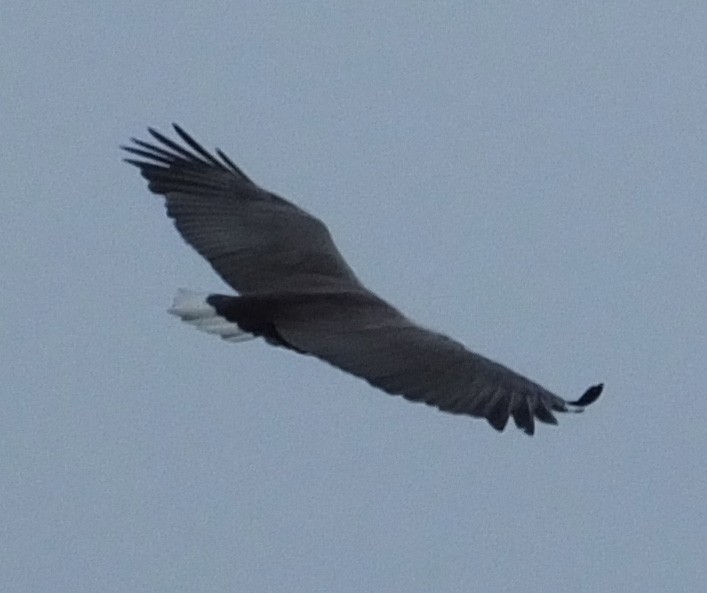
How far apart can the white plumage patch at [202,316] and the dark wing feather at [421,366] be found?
332 mm

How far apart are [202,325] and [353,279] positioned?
1538mm

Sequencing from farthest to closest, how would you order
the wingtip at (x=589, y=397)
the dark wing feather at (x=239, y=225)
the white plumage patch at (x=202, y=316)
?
the dark wing feather at (x=239, y=225), the white plumage patch at (x=202, y=316), the wingtip at (x=589, y=397)

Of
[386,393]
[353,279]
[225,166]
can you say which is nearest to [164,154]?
[225,166]

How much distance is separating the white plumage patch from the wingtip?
8.97ft

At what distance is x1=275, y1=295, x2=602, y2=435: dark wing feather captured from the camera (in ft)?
48.6

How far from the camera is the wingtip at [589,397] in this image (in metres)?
14.4

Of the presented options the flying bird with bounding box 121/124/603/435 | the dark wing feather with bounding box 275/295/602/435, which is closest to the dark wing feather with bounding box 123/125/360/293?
the flying bird with bounding box 121/124/603/435

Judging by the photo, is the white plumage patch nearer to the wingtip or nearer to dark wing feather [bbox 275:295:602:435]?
dark wing feather [bbox 275:295:602:435]

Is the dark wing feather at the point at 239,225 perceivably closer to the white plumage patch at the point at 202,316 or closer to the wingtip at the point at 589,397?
the white plumage patch at the point at 202,316

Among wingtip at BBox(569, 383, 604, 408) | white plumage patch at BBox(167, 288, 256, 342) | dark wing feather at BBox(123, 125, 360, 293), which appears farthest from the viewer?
dark wing feather at BBox(123, 125, 360, 293)

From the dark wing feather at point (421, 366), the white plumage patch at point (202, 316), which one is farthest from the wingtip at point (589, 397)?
the white plumage patch at point (202, 316)

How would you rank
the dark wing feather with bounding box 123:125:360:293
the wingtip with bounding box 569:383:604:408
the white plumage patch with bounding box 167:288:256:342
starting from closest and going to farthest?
1. the wingtip with bounding box 569:383:604:408
2. the white plumage patch with bounding box 167:288:256:342
3. the dark wing feather with bounding box 123:125:360:293

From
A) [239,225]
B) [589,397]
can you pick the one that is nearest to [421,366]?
[589,397]

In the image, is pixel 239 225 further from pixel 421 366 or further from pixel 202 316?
pixel 421 366
